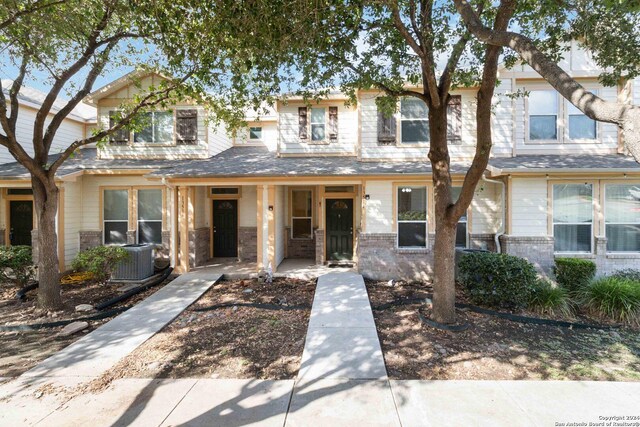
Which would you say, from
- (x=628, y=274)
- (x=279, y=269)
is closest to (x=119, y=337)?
(x=279, y=269)

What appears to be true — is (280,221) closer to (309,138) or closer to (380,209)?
(309,138)

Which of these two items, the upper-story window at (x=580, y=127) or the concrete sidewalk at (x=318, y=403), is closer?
the concrete sidewalk at (x=318, y=403)

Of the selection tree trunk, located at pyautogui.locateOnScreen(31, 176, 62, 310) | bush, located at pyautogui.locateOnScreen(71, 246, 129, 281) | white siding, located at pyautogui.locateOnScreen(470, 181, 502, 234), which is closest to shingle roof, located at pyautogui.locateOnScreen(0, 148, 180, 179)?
bush, located at pyautogui.locateOnScreen(71, 246, 129, 281)

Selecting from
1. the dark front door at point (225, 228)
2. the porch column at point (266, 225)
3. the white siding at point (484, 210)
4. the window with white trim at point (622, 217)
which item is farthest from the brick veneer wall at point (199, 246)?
the window with white trim at point (622, 217)

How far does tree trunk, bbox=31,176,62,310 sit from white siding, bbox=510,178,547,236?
10.6 meters

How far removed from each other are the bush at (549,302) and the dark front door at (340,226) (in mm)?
5005

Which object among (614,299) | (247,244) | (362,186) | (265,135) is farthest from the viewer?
(265,135)

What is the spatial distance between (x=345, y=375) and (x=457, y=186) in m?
6.62

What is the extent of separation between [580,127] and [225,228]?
457 inches

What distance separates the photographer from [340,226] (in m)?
9.93

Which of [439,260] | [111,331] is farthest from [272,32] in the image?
[111,331]

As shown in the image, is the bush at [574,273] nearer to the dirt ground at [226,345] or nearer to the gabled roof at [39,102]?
the dirt ground at [226,345]

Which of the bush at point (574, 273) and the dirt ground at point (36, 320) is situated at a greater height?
the bush at point (574, 273)

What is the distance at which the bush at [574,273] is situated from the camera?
7.17m
